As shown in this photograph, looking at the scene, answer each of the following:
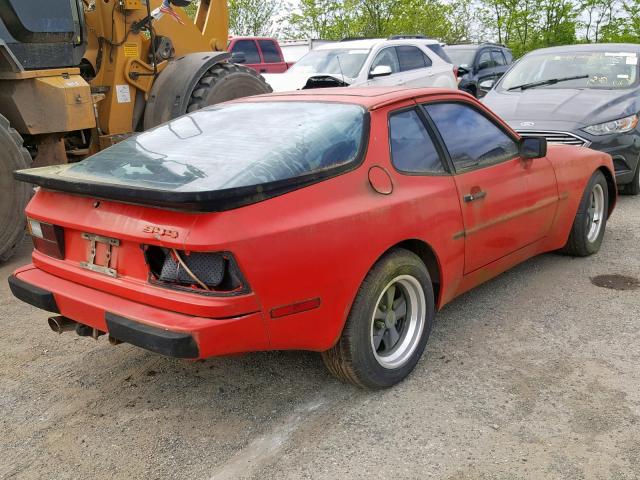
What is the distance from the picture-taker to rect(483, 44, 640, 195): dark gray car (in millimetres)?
6688

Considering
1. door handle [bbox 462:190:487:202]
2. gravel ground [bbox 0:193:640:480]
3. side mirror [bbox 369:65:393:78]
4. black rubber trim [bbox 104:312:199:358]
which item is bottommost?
gravel ground [bbox 0:193:640:480]

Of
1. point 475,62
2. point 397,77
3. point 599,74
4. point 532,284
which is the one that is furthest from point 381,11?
point 532,284

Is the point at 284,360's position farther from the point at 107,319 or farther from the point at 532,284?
the point at 532,284

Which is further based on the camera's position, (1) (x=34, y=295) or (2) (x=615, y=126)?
(2) (x=615, y=126)

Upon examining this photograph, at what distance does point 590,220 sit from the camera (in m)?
5.26

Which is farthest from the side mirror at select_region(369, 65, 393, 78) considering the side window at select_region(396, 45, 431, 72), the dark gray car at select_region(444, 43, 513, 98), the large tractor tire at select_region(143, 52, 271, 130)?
the dark gray car at select_region(444, 43, 513, 98)

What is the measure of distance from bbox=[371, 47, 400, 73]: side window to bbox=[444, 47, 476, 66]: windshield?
4.65 m

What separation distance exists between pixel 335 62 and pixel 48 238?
8856 millimetres

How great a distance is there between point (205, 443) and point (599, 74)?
694 cm

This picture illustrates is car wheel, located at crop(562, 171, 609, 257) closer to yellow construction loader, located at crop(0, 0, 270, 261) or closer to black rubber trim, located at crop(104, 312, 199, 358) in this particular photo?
black rubber trim, located at crop(104, 312, 199, 358)

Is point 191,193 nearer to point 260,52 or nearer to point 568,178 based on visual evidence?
point 568,178

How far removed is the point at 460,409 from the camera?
3068 mm

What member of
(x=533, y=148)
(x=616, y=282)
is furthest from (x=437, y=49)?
(x=533, y=148)

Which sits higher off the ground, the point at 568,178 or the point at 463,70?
the point at 463,70
